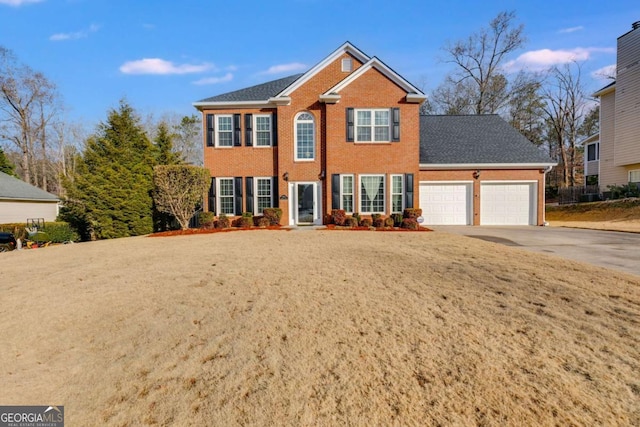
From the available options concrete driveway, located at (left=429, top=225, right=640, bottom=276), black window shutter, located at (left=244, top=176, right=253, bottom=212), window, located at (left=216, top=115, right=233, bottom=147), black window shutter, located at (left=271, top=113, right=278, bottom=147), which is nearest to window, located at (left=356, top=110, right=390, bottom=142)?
black window shutter, located at (left=271, top=113, right=278, bottom=147)

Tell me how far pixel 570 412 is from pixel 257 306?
3.55m

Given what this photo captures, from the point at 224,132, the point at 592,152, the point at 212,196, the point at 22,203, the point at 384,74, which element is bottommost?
the point at 22,203

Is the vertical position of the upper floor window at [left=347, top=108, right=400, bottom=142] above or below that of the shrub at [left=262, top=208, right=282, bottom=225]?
above

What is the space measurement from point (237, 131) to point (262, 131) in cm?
121

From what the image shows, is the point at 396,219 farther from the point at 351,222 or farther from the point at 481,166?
the point at 481,166

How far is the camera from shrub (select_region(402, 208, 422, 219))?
597 inches

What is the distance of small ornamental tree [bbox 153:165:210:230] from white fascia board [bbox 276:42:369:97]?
5.43 m

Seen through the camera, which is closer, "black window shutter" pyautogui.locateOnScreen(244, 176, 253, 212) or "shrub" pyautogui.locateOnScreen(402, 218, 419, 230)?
"shrub" pyautogui.locateOnScreen(402, 218, 419, 230)

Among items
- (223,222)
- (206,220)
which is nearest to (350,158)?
(223,222)

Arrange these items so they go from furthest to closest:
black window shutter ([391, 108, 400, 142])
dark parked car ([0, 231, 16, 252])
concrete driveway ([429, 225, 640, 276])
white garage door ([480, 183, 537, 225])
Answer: white garage door ([480, 183, 537, 225])
black window shutter ([391, 108, 400, 142])
dark parked car ([0, 231, 16, 252])
concrete driveway ([429, 225, 640, 276])

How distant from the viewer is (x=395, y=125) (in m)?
15.5

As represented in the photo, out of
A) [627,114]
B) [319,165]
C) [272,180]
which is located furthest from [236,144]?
[627,114]

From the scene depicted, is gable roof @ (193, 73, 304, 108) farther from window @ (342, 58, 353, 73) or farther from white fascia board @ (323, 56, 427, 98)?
window @ (342, 58, 353, 73)

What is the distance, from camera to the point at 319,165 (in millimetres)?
16000
